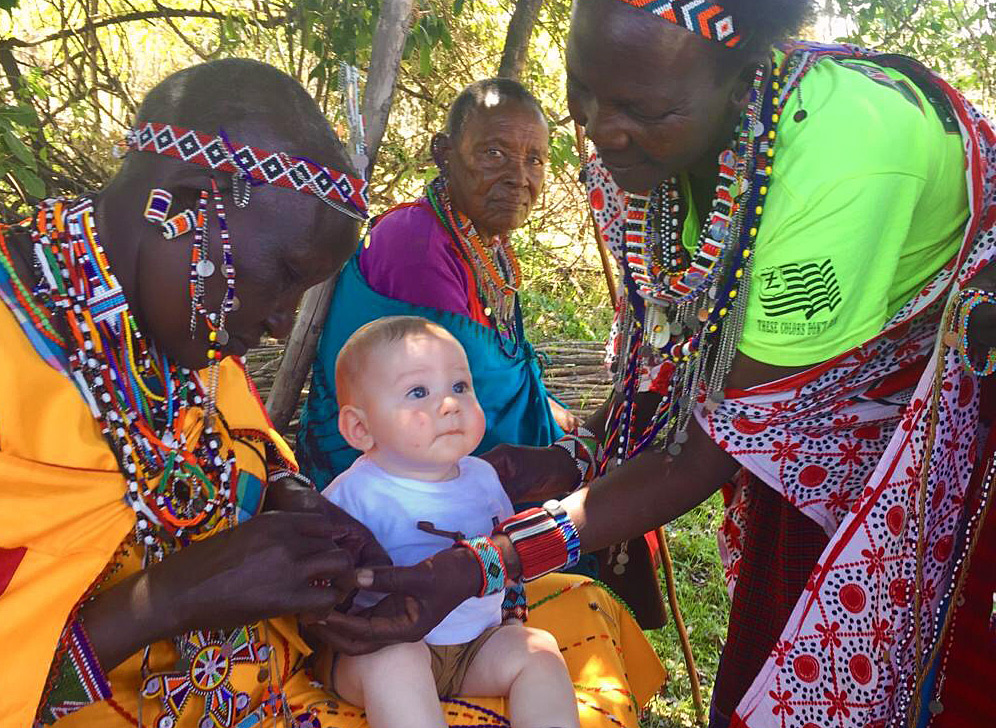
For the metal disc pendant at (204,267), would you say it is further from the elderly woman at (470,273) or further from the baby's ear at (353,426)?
the elderly woman at (470,273)

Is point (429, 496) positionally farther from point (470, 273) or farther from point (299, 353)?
point (299, 353)

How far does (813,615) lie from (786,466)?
1.19ft

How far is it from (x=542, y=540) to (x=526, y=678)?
303mm

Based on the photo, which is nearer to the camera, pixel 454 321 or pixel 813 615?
pixel 813 615

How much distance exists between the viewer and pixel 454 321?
12.3 feet

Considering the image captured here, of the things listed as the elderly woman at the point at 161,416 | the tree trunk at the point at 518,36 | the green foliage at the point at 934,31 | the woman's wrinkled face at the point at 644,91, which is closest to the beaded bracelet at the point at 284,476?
the elderly woman at the point at 161,416

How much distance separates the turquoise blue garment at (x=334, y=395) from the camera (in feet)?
12.3

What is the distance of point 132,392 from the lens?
1.85 meters

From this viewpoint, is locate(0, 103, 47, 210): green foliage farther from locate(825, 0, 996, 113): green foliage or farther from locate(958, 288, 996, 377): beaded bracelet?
locate(825, 0, 996, 113): green foliage

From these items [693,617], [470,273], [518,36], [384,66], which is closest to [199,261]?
[384,66]

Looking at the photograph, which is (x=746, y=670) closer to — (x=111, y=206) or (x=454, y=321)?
(x=454, y=321)

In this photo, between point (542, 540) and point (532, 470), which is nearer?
point (542, 540)

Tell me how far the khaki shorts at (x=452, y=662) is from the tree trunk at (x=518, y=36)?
10.7 feet

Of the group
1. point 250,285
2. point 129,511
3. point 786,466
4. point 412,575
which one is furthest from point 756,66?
point 129,511
